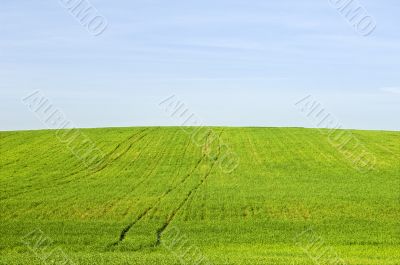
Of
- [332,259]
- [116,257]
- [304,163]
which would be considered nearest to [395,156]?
[304,163]

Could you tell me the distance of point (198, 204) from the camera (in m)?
39.0

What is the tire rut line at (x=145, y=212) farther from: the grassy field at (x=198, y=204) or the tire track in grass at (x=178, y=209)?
the tire track in grass at (x=178, y=209)

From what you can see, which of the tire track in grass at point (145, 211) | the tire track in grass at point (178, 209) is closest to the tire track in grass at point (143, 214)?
the tire track in grass at point (145, 211)

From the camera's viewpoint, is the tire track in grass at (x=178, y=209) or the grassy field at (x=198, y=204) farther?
the tire track in grass at (x=178, y=209)

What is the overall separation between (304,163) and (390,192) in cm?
1396

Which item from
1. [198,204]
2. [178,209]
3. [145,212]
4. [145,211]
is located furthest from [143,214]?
[198,204]

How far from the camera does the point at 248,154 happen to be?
2461 inches

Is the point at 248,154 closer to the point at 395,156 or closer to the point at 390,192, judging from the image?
the point at 395,156

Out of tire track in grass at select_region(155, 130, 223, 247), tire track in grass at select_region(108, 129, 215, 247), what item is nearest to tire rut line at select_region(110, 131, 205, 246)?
tire track in grass at select_region(108, 129, 215, 247)

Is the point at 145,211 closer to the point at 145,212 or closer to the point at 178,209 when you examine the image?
the point at 145,212

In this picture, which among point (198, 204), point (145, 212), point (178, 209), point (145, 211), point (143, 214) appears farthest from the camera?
point (198, 204)

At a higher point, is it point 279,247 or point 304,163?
point 304,163

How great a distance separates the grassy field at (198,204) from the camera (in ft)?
89.7

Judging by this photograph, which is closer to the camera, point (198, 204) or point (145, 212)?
point (145, 212)
